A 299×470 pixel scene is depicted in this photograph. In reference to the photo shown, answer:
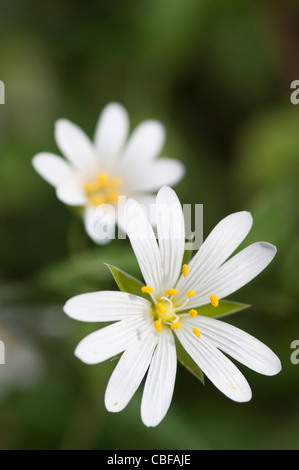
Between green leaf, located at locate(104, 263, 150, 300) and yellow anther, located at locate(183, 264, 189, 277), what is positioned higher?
yellow anther, located at locate(183, 264, 189, 277)

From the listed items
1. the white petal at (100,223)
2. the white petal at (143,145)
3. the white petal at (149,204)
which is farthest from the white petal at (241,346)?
the white petal at (143,145)

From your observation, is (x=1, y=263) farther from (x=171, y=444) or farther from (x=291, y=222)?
(x=291, y=222)

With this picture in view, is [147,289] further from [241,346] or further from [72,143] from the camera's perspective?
[72,143]

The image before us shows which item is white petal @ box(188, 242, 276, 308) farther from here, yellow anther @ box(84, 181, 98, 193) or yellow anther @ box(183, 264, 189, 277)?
yellow anther @ box(84, 181, 98, 193)

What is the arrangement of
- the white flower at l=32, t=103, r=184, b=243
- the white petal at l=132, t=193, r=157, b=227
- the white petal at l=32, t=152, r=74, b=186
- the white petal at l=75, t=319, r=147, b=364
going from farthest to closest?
the white flower at l=32, t=103, r=184, b=243
the white petal at l=32, t=152, r=74, b=186
the white petal at l=132, t=193, r=157, b=227
the white petal at l=75, t=319, r=147, b=364

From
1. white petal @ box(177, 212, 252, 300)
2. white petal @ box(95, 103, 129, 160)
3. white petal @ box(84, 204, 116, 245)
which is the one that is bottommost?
white petal @ box(177, 212, 252, 300)

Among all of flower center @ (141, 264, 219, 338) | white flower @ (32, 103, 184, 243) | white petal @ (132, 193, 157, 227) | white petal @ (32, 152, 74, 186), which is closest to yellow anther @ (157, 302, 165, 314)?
flower center @ (141, 264, 219, 338)

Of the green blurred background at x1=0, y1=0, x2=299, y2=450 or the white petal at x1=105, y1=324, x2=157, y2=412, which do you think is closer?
the white petal at x1=105, y1=324, x2=157, y2=412

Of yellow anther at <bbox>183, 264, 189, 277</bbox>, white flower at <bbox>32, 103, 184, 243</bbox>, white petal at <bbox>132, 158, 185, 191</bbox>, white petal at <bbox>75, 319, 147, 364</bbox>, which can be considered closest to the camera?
white petal at <bbox>75, 319, 147, 364</bbox>

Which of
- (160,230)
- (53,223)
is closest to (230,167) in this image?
(53,223)
